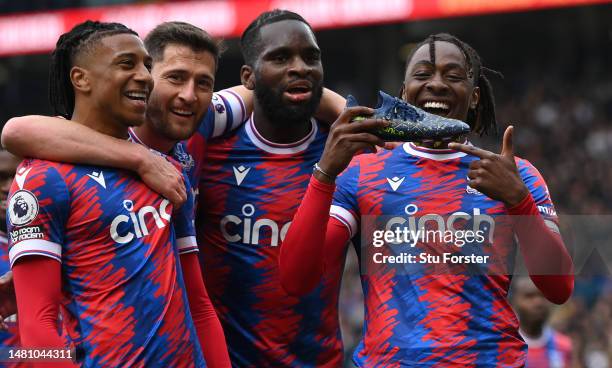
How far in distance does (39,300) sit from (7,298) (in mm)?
1313

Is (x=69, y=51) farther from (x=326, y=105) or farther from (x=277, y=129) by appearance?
(x=326, y=105)

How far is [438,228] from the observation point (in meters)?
3.85

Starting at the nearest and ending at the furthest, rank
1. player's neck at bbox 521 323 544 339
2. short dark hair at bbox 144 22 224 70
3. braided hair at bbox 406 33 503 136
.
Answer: braided hair at bbox 406 33 503 136, short dark hair at bbox 144 22 224 70, player's neck at bbox 521 323 544 339

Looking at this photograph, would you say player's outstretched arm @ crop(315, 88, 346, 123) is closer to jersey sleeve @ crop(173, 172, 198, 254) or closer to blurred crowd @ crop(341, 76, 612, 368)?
jersey sleeve @ crop(173, 172, 198, 254)

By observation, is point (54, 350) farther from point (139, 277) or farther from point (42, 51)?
point (42, 51)

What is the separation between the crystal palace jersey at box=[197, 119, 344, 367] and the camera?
15.0 ft

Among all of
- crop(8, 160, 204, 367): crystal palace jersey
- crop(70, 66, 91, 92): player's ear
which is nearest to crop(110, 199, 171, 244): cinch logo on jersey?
crop(8, 160, 204, 367): crystal palace jersey

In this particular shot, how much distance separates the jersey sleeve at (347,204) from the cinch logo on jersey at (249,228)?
→ 58 centimetres

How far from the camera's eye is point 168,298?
3506 millimetres

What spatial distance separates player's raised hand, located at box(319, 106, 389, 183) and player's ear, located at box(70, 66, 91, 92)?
0.85 metres

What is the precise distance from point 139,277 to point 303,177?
1.30 metres

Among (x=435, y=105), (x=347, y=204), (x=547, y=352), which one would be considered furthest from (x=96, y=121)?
(x=547, y=352)

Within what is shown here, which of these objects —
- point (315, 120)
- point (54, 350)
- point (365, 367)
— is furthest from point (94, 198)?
point (315, 120)

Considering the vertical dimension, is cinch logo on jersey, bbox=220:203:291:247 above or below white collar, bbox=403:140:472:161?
below
